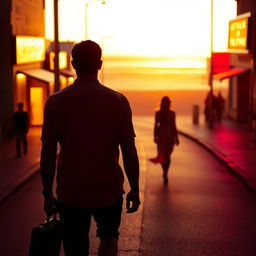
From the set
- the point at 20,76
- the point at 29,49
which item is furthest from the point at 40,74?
the point at 20,76

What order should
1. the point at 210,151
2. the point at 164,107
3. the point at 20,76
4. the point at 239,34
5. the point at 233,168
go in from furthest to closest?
1. the point at 20,76
2. the point at 239,34
3. the point at 210,151
4. the point at 233,168
5. the point at 164,107

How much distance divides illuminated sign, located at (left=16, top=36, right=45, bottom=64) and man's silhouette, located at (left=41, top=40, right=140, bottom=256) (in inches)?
838

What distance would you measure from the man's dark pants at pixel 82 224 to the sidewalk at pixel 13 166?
21.0ft

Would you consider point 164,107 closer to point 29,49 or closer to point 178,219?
point 178,219

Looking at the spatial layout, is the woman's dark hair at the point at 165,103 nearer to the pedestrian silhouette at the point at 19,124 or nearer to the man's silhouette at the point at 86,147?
the pedestrian silhouette at the point at 19,124

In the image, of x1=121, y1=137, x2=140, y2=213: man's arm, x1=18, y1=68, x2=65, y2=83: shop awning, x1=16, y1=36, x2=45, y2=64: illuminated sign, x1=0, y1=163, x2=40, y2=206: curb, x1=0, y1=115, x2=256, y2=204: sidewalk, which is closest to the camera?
x1=121, y1=137, x2=140, y2=213: man's arm

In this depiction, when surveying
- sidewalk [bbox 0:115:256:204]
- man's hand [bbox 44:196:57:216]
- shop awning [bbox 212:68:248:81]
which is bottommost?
sidewalk [bbox 0:115:256:204]

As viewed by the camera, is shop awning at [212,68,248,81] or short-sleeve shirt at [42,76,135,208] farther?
shop awning at [212,68,248,81]

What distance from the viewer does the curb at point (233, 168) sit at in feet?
42.1

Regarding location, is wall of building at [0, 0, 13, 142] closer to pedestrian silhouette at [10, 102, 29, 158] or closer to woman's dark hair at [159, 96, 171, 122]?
pedestrian silhouette at [10, 102, 29, 158]

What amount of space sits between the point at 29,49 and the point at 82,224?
23906mm

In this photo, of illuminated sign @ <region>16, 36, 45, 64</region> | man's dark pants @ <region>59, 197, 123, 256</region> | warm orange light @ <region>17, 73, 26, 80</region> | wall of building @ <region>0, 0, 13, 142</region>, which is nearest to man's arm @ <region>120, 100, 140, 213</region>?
man's dark pants @ <region>59, 197, 123, 256</region>

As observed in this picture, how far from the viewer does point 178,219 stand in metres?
9.32

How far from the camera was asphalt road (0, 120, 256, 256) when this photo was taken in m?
7.60
